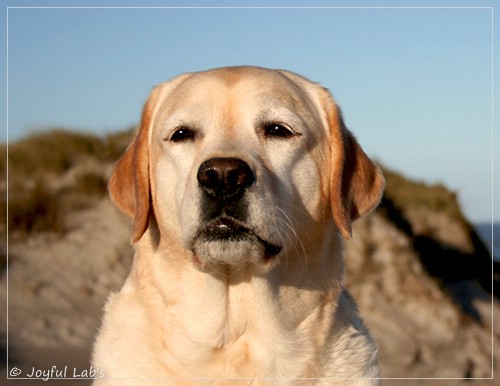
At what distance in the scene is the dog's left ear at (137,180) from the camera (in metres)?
4.80

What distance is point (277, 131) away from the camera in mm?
4730

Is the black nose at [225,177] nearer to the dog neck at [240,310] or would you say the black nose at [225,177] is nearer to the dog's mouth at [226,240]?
the dog's mouth at [226,240]

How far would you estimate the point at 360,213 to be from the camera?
5.05 meters

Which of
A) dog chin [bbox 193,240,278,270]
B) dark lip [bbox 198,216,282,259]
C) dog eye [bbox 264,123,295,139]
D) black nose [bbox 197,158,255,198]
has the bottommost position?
dog chin [bbox 193,240,278,270]

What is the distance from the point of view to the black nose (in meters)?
4.18

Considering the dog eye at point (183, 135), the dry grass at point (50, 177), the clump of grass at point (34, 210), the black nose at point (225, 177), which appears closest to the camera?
the black nose at point (225, 177)

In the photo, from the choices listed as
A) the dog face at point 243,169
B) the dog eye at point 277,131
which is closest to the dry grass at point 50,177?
the dog face at point 243,169

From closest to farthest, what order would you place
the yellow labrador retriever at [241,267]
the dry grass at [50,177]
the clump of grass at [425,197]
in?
the yellow labrador retriever at [241,267] < the dry grass at [50,177] < the clump of grass at [425,197]

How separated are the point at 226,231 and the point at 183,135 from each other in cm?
66

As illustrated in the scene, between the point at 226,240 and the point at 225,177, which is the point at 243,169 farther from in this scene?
the point at 226,240

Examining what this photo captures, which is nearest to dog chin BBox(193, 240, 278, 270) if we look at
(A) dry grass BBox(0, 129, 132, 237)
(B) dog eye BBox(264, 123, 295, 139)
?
(B) dog eye BBox(264, 123, 295, 139)

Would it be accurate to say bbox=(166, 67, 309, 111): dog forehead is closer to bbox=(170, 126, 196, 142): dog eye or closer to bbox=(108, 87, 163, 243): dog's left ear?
bbox=(170, 126, 196, 142): dog eye

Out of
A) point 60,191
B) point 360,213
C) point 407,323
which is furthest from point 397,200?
point 360,213

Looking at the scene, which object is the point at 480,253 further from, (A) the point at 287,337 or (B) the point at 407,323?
(A) the point at 287,337
